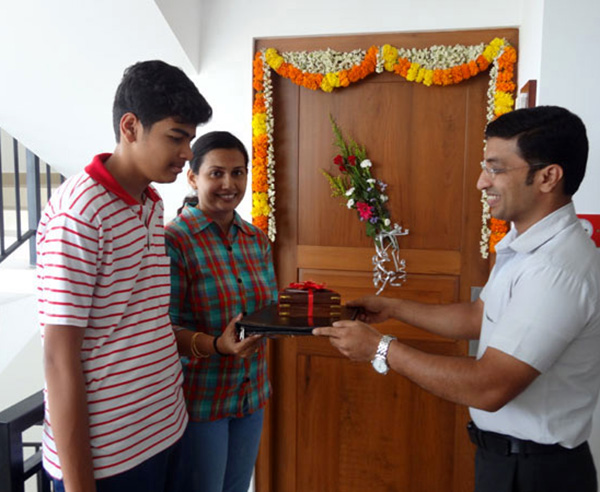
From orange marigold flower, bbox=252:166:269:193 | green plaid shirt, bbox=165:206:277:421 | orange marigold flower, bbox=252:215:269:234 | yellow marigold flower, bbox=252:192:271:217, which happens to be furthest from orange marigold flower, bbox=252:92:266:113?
green plaid shirt, bbox=165:206:277:421

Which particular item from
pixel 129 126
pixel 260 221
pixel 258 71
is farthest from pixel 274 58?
pixel 129 126

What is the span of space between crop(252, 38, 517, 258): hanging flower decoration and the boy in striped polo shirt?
52.8 inches

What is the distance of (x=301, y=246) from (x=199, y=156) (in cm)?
111

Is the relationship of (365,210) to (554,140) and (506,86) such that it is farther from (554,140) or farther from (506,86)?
(554,140)

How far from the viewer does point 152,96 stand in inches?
41.9

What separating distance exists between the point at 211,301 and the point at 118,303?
0.48 metres

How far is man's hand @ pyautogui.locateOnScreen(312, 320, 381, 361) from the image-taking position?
1349 mm

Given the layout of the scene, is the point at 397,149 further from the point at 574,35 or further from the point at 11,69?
the point at 11,69

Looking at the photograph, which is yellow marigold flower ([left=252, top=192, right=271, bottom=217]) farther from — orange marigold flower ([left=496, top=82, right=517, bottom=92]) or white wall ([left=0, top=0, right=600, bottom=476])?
orange marigold flower ([left=496, top=82, right=517, bottom=92])

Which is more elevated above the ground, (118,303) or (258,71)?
(258,71)

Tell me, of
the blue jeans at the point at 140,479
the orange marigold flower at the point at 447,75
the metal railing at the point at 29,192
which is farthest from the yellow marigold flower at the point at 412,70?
the metal railing at the point at 29,192

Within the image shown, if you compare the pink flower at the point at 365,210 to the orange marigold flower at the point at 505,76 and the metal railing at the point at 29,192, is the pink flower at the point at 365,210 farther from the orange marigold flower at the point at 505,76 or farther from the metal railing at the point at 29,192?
the metal railing at the point at 29,192

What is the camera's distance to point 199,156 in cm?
159

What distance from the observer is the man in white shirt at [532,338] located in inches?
44.9
